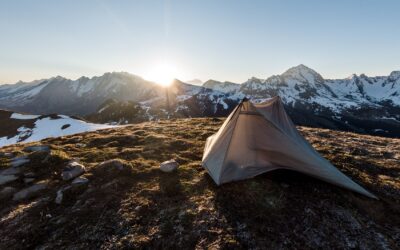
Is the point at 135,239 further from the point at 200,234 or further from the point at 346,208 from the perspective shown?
the point at 346,208

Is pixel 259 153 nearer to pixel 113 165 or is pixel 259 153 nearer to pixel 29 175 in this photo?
pixel 113 165

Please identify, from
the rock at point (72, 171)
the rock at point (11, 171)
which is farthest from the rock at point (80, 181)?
the rock at point (11, 171)

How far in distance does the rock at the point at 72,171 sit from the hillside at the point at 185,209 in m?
0.34

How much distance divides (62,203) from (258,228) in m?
8.07

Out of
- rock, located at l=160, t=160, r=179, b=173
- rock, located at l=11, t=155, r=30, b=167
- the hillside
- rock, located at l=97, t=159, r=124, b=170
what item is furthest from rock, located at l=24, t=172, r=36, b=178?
rock, located at l=160, t=160, r=179, b=173

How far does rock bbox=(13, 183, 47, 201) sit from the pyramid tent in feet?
26.2

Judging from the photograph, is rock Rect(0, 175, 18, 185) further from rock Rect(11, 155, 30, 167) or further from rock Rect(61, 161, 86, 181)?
rock Rect(61, 161, 86, 181)

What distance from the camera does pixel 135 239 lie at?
837 centimetres

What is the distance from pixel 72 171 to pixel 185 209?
22.2 ft

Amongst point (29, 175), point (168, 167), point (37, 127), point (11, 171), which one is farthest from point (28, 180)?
point (37, 127)

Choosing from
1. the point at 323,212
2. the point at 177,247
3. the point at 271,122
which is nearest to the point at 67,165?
the point at 177,247

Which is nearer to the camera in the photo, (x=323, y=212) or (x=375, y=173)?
(x=323, y=212)

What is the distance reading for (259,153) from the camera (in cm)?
1227

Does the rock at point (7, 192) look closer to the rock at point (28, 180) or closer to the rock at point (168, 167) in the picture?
the rock at point (28, 180)
